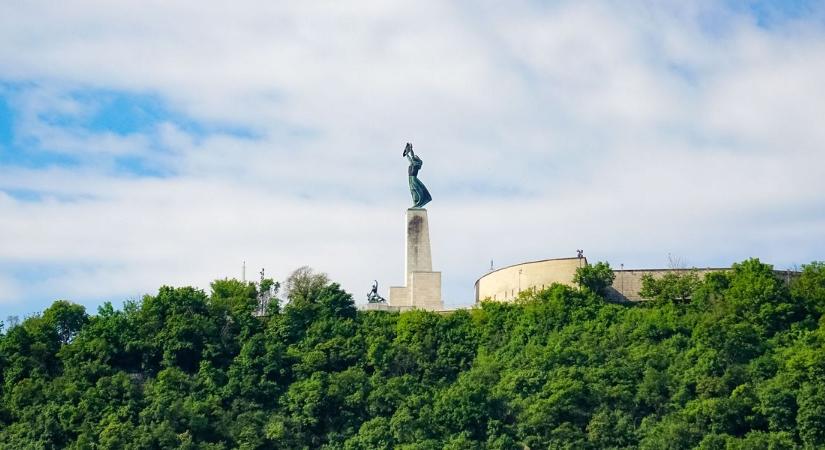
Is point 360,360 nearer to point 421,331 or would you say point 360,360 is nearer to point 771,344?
point 421,331

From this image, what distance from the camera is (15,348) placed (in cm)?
5359

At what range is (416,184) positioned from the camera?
58125 mm

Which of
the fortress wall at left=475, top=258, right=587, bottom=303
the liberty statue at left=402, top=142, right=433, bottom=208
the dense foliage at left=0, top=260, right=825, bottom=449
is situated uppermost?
the liberty statue at left=402, top=142, right=433, bottom=208

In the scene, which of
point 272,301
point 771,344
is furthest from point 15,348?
point 771,344

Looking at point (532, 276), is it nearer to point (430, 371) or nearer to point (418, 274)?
point (418, 274)

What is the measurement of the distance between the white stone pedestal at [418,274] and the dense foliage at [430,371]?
49.2 inches

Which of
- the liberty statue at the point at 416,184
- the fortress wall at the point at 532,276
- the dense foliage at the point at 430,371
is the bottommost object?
the dense foliage at the point at 430,371

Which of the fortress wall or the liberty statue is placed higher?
the liberty statue

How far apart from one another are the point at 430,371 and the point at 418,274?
488 centimetres

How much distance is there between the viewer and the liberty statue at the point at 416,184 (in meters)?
57.9

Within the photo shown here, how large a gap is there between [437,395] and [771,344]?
9.62 metres

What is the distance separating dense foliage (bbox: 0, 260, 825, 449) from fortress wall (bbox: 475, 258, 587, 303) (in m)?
1.25

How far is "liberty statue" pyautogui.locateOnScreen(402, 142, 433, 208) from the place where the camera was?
57906mm

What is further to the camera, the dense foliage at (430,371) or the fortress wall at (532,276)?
the fortress wall at (532,276)
